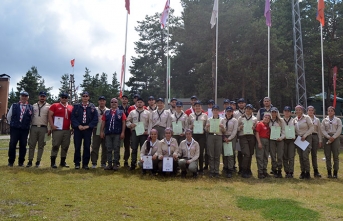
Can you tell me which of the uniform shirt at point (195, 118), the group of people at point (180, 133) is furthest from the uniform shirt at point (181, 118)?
the uniform shirt at point (195, 118)

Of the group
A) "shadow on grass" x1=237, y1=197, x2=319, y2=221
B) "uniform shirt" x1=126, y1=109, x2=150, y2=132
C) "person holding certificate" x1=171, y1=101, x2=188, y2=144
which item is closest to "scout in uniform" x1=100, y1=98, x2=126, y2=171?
"uniform shirt" x1=126, y1=109, x2=150, y2=132

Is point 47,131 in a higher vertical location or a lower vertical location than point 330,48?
lower

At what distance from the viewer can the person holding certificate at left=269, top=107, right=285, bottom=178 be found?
852 cm

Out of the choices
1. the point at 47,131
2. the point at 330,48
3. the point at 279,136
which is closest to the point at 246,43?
the point at 330,48

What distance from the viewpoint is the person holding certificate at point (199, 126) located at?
862cm

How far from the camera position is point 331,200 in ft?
20.5

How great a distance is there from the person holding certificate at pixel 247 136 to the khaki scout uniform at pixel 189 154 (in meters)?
1.31

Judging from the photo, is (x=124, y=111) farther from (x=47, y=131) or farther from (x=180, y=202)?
(x=180, y=202)

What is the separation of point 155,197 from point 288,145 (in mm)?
4518

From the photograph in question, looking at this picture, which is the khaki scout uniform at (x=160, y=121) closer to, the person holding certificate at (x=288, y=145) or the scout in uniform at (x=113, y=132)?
the scout in uniform at (x=113, y=132)

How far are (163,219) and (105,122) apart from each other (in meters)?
4.50

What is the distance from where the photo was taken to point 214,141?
8.45m

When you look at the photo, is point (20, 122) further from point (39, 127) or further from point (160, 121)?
point (160, 121)

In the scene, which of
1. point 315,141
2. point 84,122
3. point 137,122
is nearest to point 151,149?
point 137,122
